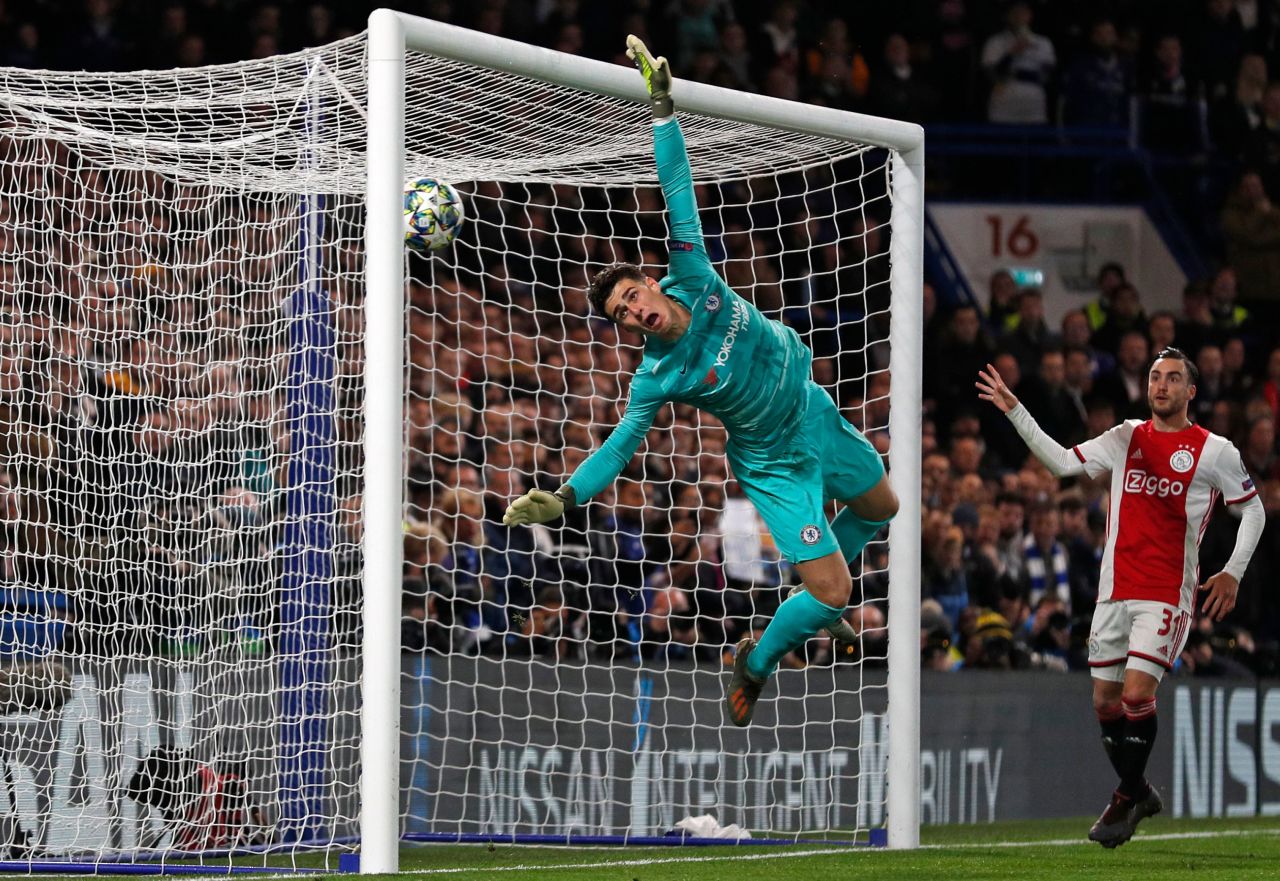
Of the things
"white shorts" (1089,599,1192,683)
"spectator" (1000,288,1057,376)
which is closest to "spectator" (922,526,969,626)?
"white shorts" (1089,599,1192,683)

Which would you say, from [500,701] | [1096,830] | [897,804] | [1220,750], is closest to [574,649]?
[500,701]

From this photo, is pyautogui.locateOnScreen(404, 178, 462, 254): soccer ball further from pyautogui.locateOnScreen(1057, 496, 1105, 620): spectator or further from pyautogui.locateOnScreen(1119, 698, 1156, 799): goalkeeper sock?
pyautogui.locateOnScreen(1057, 496, 1105, 620): spectator

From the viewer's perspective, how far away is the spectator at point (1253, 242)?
16.8 m

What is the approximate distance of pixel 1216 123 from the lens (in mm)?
17547

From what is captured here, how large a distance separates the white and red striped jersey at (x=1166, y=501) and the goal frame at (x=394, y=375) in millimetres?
914

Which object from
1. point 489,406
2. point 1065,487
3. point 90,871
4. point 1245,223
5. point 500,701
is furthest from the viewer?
point 1245,223

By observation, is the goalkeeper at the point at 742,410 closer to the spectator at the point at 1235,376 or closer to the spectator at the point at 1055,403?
the spectator at the point at 1055,403

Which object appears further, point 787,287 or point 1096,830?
point 787,287

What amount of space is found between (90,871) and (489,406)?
422cm

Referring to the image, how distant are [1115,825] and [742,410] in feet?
7.74

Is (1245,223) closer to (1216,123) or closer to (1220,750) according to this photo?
(1216,123)

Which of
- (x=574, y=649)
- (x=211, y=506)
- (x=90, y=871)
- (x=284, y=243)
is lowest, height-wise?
(x=90, y=871)

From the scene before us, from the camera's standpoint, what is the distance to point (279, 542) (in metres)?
8.47

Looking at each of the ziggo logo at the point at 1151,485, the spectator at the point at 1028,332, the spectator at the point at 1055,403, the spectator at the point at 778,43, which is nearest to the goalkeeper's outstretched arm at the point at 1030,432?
the ziggo logo at the point at 1151,485
